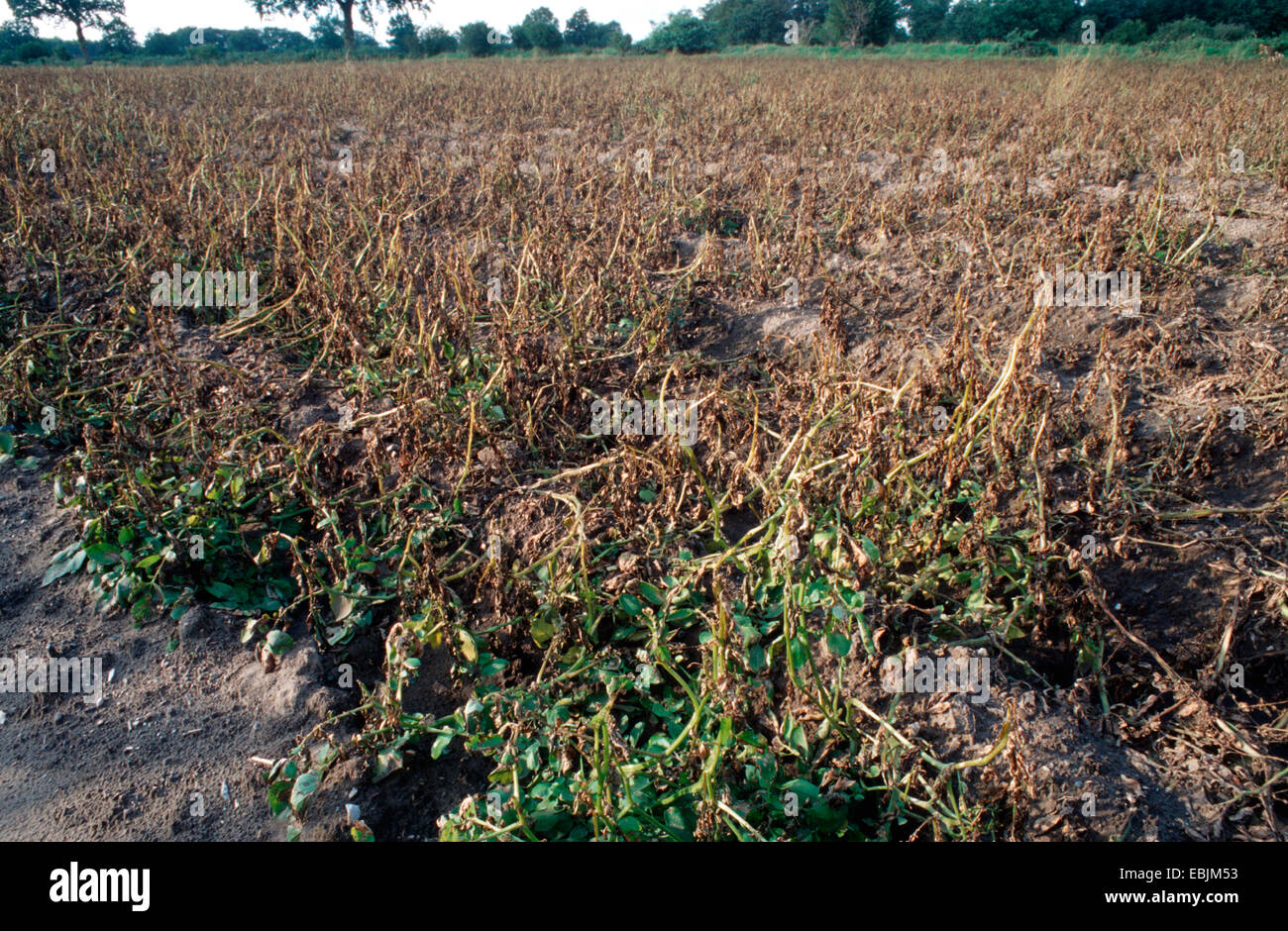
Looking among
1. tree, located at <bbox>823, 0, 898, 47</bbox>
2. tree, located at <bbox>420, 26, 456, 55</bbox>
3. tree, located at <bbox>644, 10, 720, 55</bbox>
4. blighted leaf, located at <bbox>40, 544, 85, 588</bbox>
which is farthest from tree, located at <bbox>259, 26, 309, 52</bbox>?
blighted leaf, located at <bbox>40, 544, 85, 588</bbox>

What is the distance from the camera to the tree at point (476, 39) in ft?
108

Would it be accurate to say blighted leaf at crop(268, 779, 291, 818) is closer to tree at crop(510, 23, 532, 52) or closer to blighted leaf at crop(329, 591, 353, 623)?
blighted leaf at crop(329, 591, 353, 623)

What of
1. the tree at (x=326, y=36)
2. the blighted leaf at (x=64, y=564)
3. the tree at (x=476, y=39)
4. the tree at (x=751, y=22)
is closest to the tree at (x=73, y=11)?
the tree at (x=326, y=36)

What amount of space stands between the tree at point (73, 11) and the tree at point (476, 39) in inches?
773

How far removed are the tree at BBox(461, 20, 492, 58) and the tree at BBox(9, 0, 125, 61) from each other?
19.6 metres

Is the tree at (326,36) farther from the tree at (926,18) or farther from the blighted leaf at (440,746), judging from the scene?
the blighted leaf at (440,746)

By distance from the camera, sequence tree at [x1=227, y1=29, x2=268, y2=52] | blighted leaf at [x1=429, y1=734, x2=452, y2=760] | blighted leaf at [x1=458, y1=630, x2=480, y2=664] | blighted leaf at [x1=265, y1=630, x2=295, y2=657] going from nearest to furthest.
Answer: blighted leaf at [x1=429, y1=734, x2=452, y2=760], blighted leaf at [x1=458, y1=630, x2=480, y2=664], blighted leaf at [x1=265, y1=630, x2=295, y2=657], tree at [x1=227, y1=29, x2=268, y2=52]

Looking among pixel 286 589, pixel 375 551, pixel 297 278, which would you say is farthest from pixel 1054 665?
pixel 297 278

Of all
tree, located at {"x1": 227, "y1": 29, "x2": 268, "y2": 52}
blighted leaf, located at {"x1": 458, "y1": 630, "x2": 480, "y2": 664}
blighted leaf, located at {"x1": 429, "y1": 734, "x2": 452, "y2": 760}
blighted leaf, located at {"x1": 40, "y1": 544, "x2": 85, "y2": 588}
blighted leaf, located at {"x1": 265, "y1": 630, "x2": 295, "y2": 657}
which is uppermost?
tree, located at {"x1": 227, "y1": 29, "x2": 268, "y2": 52}

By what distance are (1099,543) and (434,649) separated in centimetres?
245

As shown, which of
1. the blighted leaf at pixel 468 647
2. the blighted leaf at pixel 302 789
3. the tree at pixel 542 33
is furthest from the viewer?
the tree at pixel 542 33

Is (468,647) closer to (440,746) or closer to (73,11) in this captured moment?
(440,746)

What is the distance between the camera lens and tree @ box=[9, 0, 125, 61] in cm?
3803

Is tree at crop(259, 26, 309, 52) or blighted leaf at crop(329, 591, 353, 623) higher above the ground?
tree at crop(259, 26, 309, 52)
